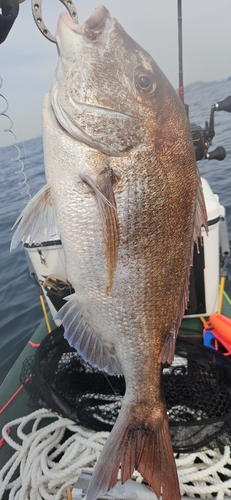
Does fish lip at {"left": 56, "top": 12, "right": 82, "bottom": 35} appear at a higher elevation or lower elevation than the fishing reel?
higher

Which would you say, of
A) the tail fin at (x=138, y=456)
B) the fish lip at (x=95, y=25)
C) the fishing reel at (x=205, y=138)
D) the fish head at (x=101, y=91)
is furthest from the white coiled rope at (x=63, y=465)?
the fishing reel at (x=205, y=138)

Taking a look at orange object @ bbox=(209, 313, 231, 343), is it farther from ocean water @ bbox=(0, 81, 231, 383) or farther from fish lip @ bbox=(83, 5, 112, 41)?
fish lip @ bbox=(83, 5, 112, 41)

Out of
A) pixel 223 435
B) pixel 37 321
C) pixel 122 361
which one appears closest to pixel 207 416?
pixel 223 435

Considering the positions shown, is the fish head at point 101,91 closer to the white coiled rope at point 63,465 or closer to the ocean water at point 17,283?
the ocean water at point 17,283

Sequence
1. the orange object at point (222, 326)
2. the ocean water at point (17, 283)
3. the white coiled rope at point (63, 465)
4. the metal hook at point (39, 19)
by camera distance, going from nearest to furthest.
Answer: the metal hook at point (39, 19)
the white coiled rope at point (63, 465)
the orange object at point (222, 326)
the ocean water at point (17, 283)

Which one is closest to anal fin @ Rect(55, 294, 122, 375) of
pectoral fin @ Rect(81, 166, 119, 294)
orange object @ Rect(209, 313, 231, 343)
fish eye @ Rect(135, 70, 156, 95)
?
pectoral fin @ Rect(81, 166, 119, 294)

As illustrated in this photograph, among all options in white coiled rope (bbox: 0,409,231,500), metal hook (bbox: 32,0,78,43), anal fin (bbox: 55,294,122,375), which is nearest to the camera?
metal hook (bbox: 32,0,78,43)

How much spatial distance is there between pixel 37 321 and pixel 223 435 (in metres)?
3.47

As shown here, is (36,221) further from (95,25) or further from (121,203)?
(95,25)

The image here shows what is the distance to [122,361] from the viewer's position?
4.59 ft

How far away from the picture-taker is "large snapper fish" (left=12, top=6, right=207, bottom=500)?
1.18m

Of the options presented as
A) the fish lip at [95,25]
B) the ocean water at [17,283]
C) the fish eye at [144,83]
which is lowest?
the ocean water at [17,283]

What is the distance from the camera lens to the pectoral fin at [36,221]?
1.28 m

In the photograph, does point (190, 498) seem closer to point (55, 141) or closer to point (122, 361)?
point (122, 361)
